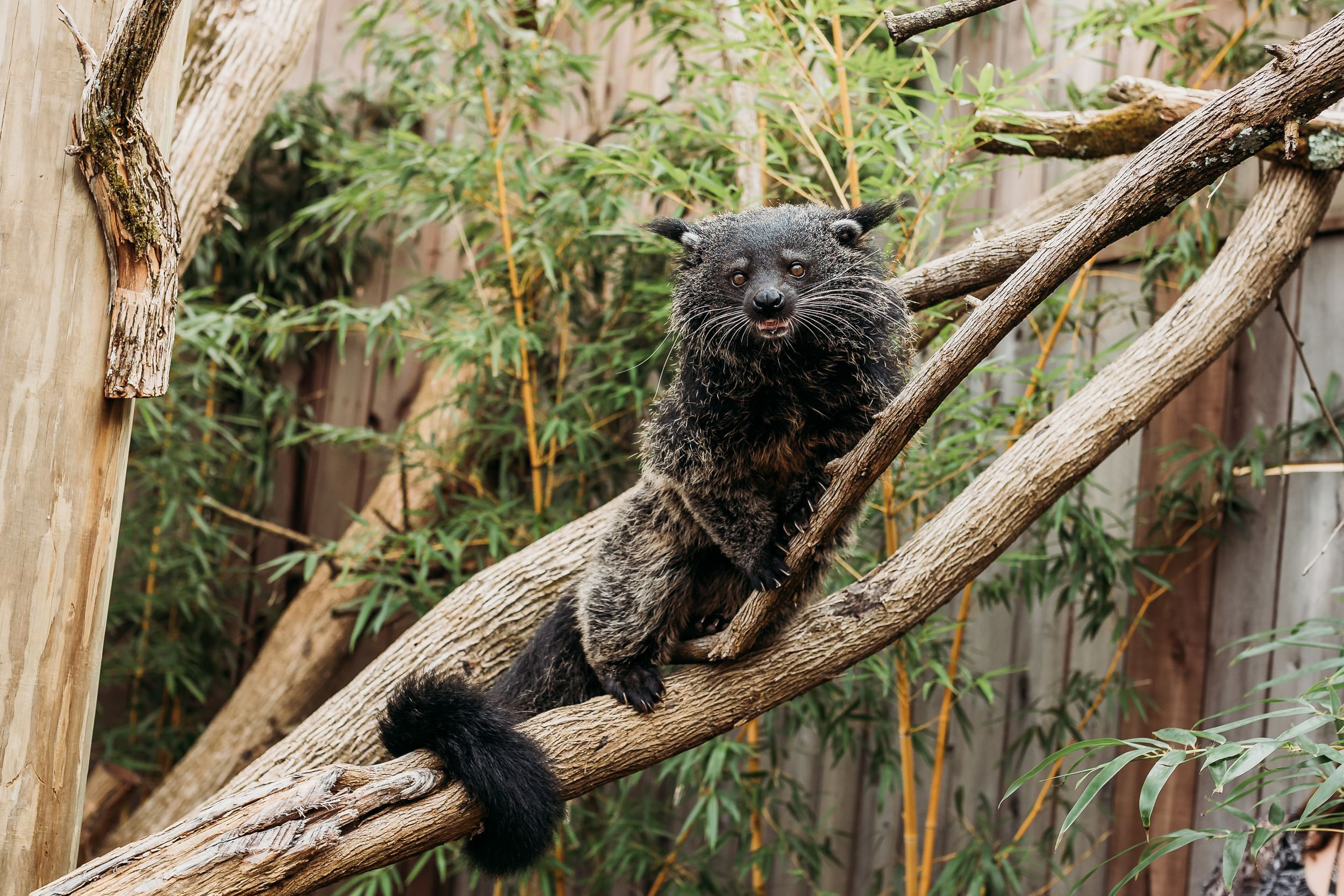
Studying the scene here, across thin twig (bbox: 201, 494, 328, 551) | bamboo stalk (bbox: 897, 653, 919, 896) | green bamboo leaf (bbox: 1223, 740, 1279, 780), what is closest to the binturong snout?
green bamboo leaf (bbox: 1223, 740, 1279, 780)

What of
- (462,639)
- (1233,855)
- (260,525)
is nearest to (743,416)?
(462,639)

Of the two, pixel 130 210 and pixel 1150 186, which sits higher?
pixel 1150 186

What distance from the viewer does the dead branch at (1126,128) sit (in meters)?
2.32

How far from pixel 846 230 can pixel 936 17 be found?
0.54 metres

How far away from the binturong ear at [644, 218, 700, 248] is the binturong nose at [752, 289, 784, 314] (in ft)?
1.01

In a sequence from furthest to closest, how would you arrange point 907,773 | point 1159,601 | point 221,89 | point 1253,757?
point 1159,601 → point 907,773 → point 221,89 → point 1253,757

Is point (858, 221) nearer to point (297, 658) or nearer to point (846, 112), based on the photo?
point (846, 112)

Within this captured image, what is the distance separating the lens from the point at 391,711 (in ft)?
6.72

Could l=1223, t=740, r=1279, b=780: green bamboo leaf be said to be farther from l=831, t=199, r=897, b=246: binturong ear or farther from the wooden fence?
the wooden fence

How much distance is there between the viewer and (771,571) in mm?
2012

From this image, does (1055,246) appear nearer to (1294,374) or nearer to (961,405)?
(961,405)

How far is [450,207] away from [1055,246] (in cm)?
202

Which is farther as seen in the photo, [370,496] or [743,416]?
[370,496]

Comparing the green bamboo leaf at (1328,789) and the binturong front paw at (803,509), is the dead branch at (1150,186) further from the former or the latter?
the green bamboo leaf at (1328,789)
